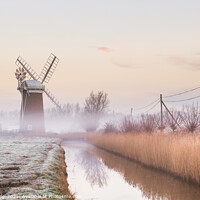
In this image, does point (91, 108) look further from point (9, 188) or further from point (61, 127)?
point (9, 188)

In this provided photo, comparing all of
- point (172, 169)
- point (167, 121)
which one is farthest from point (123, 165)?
point (167, 121)

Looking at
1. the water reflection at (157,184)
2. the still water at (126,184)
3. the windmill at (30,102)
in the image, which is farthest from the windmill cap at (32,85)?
the water reflection at (157,184)

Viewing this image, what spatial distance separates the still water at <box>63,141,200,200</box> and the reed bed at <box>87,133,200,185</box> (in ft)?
1.20

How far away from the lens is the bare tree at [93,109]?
136 ft

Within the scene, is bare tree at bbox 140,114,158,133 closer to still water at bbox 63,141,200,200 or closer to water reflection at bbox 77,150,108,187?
water reflection at bbox 77,150,108,187

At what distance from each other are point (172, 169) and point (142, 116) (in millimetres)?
7558

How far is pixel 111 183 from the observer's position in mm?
10820

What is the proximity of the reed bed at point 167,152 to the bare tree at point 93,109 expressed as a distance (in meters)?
22.4

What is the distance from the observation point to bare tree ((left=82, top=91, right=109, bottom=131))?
41.5m

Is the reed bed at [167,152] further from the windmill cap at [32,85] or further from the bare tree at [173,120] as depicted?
the windmill cap at [32,85]

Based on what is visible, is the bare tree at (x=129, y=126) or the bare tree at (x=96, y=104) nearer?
the bare tree at (x=129, y=126)

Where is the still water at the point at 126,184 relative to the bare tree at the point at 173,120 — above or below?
below

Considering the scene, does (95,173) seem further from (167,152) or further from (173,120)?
(173,120)

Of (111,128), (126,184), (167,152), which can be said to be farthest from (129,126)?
(126,184)
